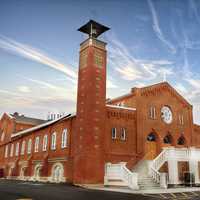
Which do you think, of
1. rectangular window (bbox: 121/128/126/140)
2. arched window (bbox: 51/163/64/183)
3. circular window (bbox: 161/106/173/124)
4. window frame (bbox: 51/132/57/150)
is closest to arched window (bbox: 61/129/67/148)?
arched window (bbox: 51/163/64/183)

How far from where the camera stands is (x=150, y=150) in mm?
30250

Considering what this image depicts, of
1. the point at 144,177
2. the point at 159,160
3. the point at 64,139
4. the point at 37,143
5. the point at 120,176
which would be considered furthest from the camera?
the point at 37,143

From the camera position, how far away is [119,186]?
23.1 m

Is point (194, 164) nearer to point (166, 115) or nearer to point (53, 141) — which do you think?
point (166, 115)

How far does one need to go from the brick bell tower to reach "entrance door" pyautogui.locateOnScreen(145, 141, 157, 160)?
6.45 meters

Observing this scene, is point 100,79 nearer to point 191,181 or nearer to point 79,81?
point 79,81

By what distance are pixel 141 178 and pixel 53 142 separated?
1226 centimetres

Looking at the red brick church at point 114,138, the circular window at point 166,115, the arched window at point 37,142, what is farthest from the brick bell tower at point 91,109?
the arched window at point 37,142

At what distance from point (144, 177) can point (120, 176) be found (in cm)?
261

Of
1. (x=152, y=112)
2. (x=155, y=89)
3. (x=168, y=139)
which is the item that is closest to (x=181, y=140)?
(x=168, y=139)

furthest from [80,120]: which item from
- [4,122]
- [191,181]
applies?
[4,122]

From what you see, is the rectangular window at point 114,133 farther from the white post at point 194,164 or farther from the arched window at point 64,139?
the white post at point 194,164

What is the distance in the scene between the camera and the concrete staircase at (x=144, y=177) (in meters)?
22.9

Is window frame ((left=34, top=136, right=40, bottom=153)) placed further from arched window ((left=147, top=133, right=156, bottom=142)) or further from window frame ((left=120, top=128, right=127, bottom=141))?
arched window ((left=147, top=133, right=156, bottom=142))
